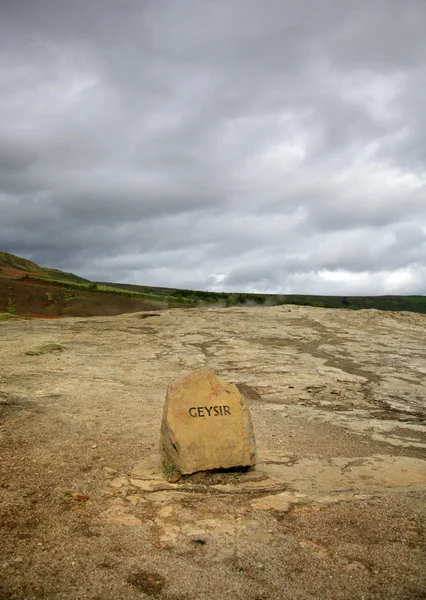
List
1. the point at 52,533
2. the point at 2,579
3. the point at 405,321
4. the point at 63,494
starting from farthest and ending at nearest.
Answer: the point at 405,321 < the point at 63,494 < the point at 52,533 < the point at 2,579

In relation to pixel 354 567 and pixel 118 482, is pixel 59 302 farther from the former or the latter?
pixel 354 567

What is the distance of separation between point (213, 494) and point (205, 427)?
0.80m

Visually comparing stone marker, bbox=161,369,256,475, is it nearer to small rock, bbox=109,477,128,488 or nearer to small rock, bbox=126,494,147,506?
small rock, bbox=109,477,128,488

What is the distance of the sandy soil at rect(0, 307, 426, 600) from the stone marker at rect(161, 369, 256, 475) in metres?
0.24

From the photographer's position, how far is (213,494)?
5121 mm

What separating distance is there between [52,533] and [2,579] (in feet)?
2.37

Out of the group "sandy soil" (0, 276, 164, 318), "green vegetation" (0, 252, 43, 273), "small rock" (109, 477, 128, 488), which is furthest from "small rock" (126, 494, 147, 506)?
"green vegetation" (0, 252, 43, 273)

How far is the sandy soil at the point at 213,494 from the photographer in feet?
11.5

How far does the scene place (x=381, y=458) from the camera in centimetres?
655

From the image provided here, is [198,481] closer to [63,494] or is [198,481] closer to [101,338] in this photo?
[63,494]

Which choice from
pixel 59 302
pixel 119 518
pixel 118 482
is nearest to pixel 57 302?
pixel 59 302

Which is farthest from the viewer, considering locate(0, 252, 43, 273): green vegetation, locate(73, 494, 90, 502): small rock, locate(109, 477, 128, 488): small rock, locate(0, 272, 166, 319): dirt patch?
locate(0, 252, 43, 273): green vegetation

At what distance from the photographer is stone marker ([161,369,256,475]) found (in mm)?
5504

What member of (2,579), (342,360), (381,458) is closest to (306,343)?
(342,360)
